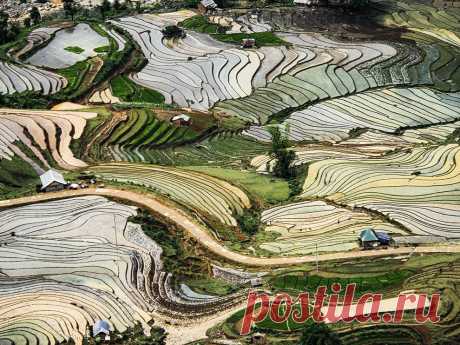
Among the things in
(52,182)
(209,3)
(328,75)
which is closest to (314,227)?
(52,182)

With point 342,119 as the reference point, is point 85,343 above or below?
above

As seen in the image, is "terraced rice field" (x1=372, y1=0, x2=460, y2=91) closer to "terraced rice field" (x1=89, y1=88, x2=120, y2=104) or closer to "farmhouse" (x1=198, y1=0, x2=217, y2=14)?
"farmhouse" (x1=198, y1=0, x2=217, y2=14)

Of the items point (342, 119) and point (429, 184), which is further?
point (342, 119)

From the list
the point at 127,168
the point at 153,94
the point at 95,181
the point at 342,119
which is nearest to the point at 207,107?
the point at 153,94

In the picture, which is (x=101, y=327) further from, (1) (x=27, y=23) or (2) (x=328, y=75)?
(1) (x=27, y=23)

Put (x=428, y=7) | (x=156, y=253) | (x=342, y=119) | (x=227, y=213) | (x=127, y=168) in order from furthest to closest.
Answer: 1. (x=428, y=7)
2. (x=342, y=119)
3. (x=127, y=168)
4. (x=227, y=213)
5. (x=156, y=253)

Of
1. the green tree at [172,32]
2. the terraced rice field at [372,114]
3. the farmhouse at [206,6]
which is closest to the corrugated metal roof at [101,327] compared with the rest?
the terraced rice field at [372,114]

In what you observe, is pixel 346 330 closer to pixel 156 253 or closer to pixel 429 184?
pixel 156 253
